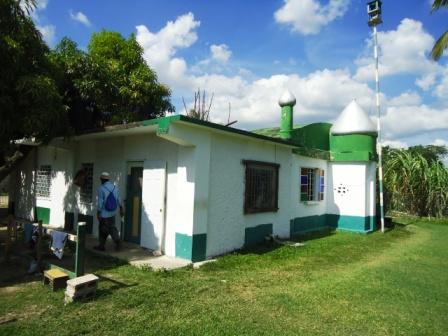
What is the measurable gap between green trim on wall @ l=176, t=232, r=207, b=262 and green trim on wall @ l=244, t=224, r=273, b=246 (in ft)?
5.38

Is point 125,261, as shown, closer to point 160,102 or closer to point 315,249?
point 315,249

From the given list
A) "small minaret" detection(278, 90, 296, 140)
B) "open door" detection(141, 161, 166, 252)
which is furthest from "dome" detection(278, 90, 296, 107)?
"open door" detection(141, 161, 166, 252)

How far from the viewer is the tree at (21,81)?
254 inches

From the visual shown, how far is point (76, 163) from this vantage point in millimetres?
10773

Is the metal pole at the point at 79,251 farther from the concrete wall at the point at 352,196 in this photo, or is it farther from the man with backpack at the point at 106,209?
the concrete wall at the point at 352,196

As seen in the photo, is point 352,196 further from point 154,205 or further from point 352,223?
point 154,205

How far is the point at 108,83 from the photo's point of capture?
1099 centimetres

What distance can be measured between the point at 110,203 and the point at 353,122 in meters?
9.59

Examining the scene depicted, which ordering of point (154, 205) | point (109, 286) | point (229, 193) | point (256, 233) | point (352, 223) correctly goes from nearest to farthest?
point (109, 286)
point (154, 205)
point (229, 193)
point (256, 233)
point (352, 223)

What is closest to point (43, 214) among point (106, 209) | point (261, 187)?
point (106, 209)

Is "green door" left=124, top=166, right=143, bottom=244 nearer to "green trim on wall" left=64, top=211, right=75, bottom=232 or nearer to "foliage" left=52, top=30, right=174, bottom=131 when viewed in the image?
"green trim on wall" left=64, top=211, right=75, bottom=232

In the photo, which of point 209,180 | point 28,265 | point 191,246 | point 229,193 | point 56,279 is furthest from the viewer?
point 229,193

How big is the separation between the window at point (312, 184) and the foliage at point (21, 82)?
25.5 ft

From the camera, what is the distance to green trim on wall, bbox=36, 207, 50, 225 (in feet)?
38.4
